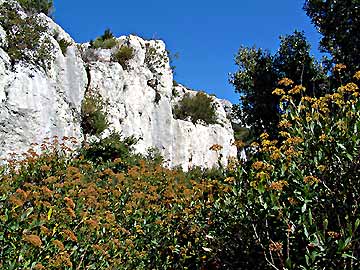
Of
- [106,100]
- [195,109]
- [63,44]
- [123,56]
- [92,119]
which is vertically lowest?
[92,119]

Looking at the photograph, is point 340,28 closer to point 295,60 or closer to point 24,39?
point 295,60

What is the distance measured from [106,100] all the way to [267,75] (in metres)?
5.68

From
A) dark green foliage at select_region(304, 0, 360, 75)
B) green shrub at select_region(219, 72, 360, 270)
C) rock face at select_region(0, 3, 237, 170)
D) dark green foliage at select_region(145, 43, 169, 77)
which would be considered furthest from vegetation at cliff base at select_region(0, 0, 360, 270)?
dark green foliage at select_region(145, 43, 169, 77)

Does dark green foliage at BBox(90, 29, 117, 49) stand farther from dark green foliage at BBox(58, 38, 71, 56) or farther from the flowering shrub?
the flowering shrub

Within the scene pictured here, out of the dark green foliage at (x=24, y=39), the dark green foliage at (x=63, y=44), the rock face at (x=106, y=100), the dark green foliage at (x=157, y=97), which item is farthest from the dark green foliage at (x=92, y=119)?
the dark green foliage at (x=157, y=97)

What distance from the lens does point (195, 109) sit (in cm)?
2158

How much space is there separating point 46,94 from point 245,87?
5770mm

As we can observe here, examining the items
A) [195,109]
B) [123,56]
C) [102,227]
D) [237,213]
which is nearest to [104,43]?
[123,56]

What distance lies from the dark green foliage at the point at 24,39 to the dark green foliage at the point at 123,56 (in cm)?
468

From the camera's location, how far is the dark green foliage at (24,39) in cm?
1158

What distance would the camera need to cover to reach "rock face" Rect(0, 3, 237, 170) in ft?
36.0

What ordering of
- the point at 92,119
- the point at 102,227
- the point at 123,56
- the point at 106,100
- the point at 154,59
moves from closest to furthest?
the point at 102,227 → the point at 92,119 → the point at 106,100 → the point at 123,56 → the point at 154,59

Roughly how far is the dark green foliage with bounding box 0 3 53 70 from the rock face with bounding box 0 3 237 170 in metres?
0.23

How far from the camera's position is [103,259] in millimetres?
3609
